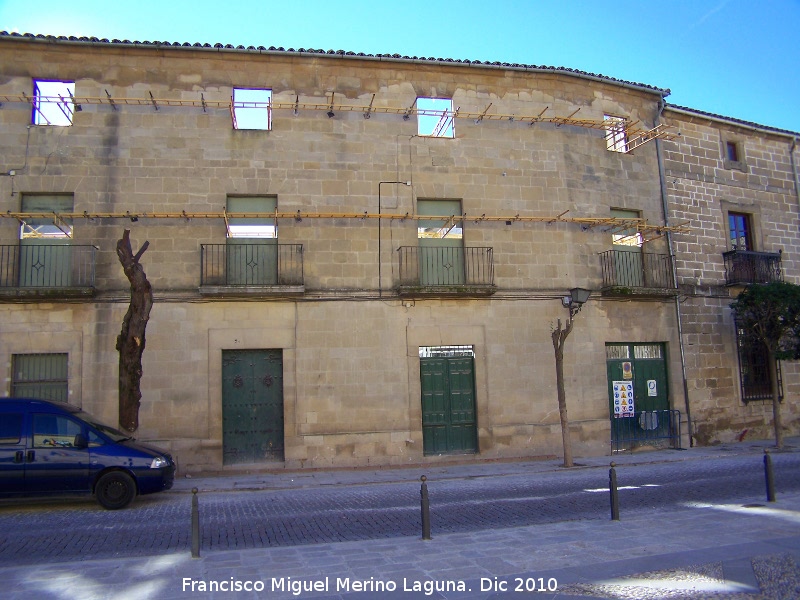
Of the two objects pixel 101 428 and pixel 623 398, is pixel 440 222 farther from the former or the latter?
pixel 101 428

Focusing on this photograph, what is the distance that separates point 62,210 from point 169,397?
16.0 ft

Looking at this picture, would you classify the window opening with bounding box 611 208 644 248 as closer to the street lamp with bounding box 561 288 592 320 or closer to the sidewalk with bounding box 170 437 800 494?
the street lamp with bounding box 561 288 592 320

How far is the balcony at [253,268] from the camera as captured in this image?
14266 mm

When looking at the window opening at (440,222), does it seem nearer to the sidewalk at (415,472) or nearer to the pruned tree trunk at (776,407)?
the sidewalk at (415,472)

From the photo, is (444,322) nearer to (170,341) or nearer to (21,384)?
(170,341)

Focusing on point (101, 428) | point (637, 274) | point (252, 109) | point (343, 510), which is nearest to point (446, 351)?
point (637, 274)

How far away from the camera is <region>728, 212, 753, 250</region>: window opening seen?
62.0ft

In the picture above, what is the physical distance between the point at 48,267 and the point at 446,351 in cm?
915

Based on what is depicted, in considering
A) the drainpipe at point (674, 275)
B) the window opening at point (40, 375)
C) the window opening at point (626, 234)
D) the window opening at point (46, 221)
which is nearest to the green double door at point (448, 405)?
the window opening at point (626, 234)

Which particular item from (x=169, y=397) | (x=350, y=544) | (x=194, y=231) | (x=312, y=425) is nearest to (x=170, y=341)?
(x=169, y=397)

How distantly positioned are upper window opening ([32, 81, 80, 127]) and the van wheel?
28.3 feet

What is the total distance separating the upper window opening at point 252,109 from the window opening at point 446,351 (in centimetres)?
651

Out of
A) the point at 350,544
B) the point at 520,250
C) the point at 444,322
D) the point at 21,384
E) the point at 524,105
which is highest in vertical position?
the point at 524,105

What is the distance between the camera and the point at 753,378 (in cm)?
1816
